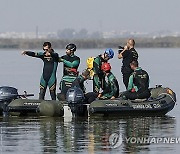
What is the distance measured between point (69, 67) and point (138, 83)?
2060mm

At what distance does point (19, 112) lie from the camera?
26719 mm

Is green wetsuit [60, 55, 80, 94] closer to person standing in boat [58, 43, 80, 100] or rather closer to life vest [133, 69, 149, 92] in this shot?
person standing in boat [58, 43, 80, 100]

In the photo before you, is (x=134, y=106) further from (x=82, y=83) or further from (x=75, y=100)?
(x=75, y=100)

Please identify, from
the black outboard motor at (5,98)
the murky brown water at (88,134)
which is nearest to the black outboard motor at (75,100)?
the murky brown water at (88,134)

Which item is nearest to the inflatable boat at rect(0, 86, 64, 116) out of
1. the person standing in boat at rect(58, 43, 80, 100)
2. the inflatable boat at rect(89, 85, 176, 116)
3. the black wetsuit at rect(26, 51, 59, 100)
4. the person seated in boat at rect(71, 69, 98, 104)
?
the person seated in boat at rect(71, 69, 98, 104)

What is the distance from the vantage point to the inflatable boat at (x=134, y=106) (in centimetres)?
2589

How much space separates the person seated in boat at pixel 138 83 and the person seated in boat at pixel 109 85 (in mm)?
390

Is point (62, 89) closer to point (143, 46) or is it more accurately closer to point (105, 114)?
point (105, 114)

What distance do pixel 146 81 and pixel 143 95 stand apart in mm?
419

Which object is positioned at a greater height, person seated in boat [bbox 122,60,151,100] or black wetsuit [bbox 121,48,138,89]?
black wetsuit [bbox 121,48,138,89]

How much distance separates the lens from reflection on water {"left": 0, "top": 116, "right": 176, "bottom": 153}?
1992 cm

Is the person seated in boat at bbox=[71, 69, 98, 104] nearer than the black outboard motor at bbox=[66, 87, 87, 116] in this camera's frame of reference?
No

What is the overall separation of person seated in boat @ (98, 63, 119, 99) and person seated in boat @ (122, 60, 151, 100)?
1.28ft

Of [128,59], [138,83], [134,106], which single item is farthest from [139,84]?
[128,59]
